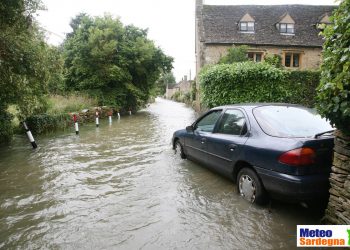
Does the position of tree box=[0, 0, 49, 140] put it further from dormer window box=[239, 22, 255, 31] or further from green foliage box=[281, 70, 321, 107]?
dormer window box=[239, 22, 255, 31]

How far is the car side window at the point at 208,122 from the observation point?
20.4 feet

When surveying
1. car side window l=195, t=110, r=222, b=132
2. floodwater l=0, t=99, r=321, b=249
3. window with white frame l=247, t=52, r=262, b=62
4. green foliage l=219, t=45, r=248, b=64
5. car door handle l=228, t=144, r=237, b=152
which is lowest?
floodwater l=0, t=99, r=321, b=249

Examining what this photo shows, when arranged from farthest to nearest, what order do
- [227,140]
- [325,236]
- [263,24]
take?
[263,24], [227,140], [325,236]

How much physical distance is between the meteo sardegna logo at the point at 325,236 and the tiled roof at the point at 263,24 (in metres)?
24.2

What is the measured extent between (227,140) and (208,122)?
4.26 ft

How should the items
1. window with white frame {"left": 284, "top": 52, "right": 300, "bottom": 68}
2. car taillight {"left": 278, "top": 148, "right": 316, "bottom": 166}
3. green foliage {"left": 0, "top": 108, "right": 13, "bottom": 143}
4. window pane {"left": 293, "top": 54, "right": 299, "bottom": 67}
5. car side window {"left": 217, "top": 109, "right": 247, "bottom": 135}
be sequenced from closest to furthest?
car taillight {"left": 278, "top": 148, "right": 316, "bottom": 166} → car side window {"left": 217, "top": 109, "right": 247, "bottom": 135} → green foliage {"left": 0, "top": 108, "right": 13, "bottom": 143} → window with white frame {"left": 284, "top": 52, "right": 300, "bottom": 68} → window pane {"left": 293, "top": 54, "right": 299, "bottom": 67}

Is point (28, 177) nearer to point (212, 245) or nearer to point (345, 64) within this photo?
point (212, 245)

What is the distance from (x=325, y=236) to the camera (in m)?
3.55

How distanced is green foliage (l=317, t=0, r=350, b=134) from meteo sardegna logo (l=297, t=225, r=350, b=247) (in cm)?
127

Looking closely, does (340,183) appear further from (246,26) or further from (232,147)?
(246,26)

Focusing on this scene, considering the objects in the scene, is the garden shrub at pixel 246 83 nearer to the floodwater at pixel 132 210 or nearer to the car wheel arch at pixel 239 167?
the floodwater at pixel 132 210

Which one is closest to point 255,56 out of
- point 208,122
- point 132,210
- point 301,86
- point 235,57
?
point 235,57

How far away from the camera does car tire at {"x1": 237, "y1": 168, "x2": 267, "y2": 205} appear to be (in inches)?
176

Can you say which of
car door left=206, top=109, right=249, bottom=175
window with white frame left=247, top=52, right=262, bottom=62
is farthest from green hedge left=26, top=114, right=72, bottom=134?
window with white frame left=247, top=52, right=262, bottom=62
